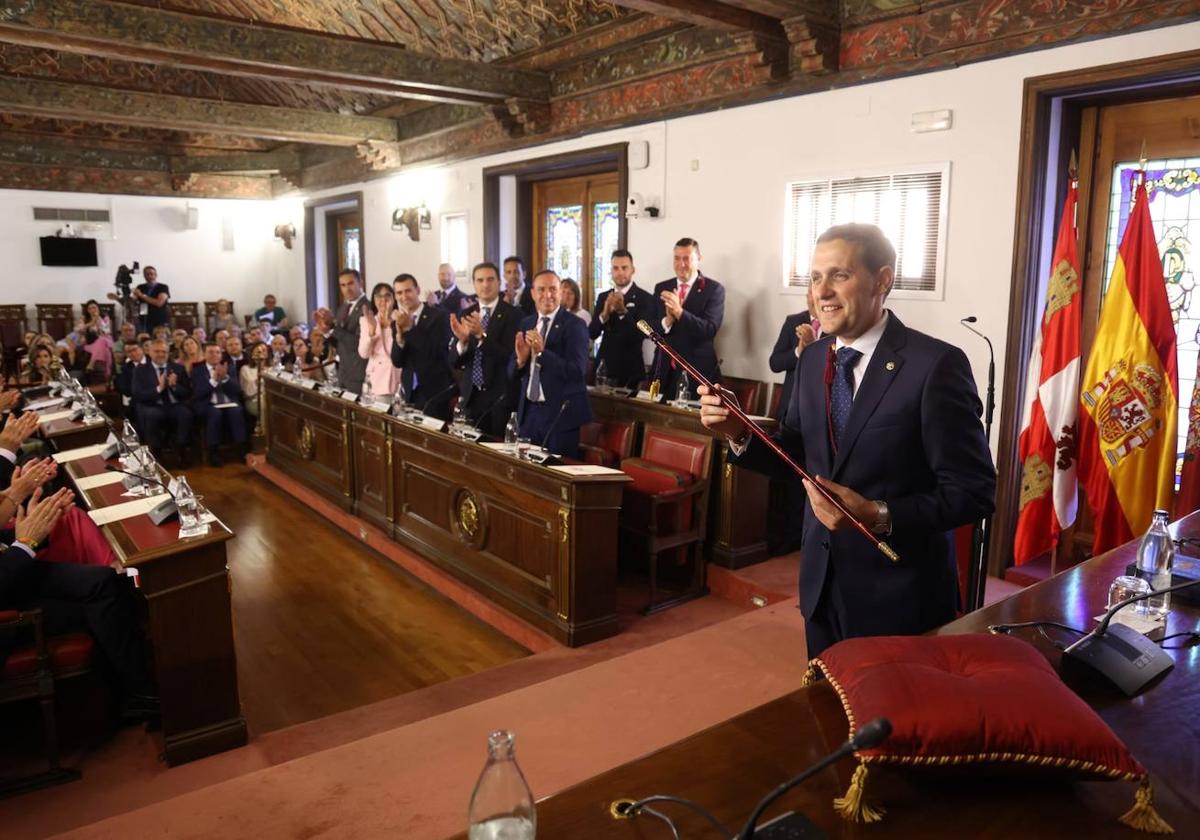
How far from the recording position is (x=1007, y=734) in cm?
113

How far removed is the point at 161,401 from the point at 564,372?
548 cm

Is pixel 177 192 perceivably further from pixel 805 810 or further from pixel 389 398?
pixel 805 810

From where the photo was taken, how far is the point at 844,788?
1177 mm

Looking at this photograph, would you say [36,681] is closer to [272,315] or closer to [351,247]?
[351,247]

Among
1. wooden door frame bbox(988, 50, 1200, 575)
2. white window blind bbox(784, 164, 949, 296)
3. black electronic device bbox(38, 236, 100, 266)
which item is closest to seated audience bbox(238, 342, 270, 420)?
white window blind bbox(784, 164, 949, 296)

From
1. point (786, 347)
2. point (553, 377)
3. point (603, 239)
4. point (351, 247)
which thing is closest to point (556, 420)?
point (553, 377)

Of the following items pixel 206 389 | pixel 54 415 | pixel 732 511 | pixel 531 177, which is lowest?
pixel 732 511

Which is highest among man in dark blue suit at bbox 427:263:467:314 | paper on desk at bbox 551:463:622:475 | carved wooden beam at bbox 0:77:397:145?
carved wooden beam at bbox 0:77:397:145

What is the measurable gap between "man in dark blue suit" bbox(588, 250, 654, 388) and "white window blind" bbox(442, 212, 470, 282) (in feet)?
11.5

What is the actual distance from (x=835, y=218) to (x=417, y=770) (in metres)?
4.22

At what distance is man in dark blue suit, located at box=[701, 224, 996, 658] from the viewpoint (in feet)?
5.91

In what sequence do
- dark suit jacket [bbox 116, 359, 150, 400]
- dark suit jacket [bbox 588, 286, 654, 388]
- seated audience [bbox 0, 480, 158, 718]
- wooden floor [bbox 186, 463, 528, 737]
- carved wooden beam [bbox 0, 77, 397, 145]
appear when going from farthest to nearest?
dark suit jacket [bbox 116, 359, 150, 400], carved wooden beam [bbox 0, 77, 397, 145], dark suit jacket [bbox 588, 286, 654, 388], wooden floor [bbox 186, 463, 528, 737], seated audience [bbox 0, 480, 158, 718]

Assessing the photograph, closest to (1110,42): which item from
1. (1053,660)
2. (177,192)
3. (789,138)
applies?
(789,138)

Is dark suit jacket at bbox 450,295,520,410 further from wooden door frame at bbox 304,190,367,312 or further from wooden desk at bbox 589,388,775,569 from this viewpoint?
wooden door frame at bbox 304,190,367,312
